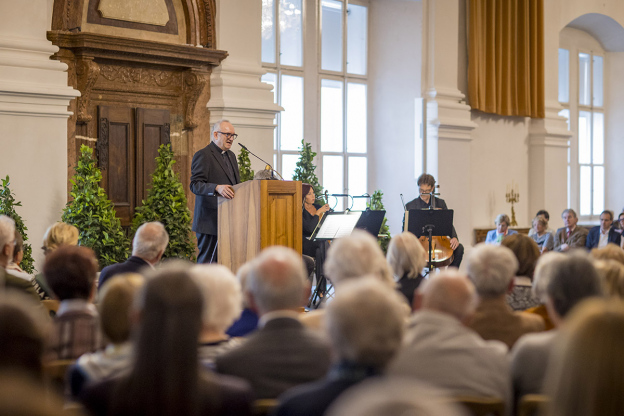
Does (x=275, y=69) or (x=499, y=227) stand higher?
(x=275, y=69)

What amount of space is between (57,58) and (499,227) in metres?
5.19

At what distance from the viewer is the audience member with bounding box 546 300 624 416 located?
1.35 metres

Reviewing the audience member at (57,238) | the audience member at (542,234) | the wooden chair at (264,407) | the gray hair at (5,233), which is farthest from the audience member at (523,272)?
the audience member at (542,234)

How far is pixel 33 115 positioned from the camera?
21.3 ft

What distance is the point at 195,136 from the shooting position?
308 inches

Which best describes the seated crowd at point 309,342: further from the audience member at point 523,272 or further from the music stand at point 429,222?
the music stand at point 429,222

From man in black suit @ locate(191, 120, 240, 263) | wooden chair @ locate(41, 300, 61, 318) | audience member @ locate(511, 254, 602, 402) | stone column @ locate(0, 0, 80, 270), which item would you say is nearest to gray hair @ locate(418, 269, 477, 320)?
audience member @ locate(511, 254, 602, 402)

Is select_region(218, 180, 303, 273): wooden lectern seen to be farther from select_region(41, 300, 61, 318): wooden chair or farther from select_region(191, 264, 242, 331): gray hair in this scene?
select_region(191, 264, 242, 331): gray hair

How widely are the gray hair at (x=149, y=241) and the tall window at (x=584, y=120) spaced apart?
1202 cm

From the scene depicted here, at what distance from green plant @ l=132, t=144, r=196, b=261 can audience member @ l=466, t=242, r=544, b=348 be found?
167 inches

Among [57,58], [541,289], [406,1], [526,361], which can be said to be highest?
[406,1]

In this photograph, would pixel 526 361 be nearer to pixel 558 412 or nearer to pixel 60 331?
pixel 558 412

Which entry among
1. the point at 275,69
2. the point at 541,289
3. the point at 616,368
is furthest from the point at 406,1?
the point at 616,368

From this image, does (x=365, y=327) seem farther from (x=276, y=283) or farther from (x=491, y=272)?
(x=491, y=272)
